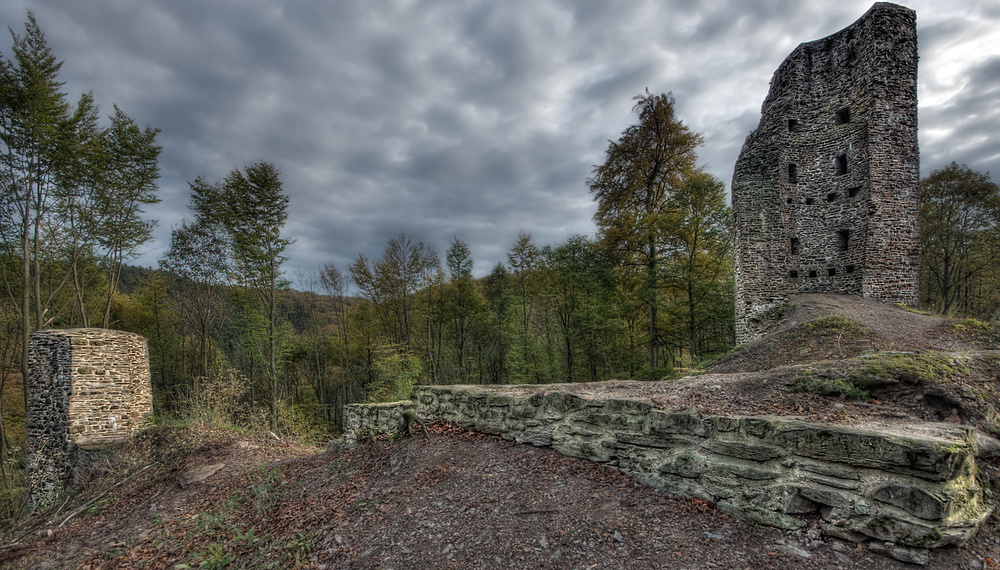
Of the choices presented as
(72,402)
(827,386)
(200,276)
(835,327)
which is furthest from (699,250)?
(200,276)

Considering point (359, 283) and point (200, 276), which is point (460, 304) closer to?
point (359, 283)

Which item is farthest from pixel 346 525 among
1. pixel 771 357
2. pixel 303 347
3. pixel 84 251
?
pixel 303 347

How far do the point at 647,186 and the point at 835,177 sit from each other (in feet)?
19.5

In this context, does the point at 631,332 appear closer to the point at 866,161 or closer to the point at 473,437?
the point at 866,161

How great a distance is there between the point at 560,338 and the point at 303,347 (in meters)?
15.1

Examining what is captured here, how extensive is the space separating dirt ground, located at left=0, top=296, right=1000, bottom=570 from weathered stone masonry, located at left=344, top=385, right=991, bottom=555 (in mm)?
152

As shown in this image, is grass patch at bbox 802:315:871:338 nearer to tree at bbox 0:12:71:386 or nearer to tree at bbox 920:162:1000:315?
tree at bbox 920:162:1000:315

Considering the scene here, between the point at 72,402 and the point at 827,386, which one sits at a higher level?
the point at 827,386

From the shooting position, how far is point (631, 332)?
54.1 ft

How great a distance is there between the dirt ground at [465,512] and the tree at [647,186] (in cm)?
751

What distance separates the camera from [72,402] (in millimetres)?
8141

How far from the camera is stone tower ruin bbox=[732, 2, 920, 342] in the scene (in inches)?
431

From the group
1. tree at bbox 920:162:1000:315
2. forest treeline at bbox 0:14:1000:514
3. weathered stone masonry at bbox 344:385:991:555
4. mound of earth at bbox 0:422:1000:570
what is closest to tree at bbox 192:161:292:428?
forest treeline at bbox 0:14:1000:514

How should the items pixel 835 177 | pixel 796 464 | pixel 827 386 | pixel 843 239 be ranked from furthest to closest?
pixel 835 177, pixel 843 239, pixel 827 386, pixel 796 464
